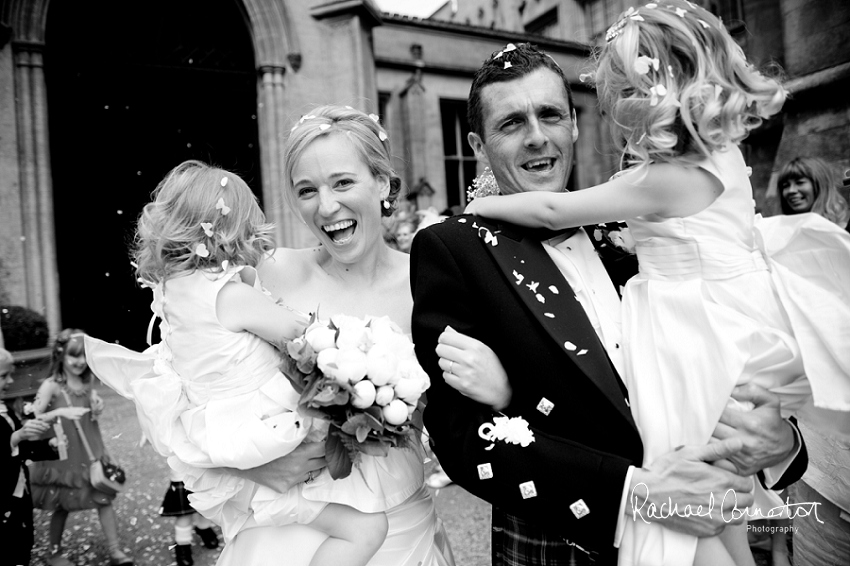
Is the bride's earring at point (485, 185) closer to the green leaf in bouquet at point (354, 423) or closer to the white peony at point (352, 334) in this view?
the white peony at point (352, 334)

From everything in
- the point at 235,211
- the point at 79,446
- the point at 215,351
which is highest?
the point at 235,211

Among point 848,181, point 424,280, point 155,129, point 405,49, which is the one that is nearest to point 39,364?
point 155,129

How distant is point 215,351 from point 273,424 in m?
0.38

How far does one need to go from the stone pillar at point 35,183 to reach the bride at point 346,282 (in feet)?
23.0

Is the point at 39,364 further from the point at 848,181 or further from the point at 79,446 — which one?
the point at 848,181

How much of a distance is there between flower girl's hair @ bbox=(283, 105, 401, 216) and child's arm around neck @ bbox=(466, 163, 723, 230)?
3.20 ft

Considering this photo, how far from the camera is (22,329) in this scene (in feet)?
23.6

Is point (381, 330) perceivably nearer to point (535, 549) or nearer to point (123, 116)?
point (535, 549)

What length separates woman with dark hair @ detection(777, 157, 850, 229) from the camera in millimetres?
4578

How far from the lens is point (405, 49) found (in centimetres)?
1330

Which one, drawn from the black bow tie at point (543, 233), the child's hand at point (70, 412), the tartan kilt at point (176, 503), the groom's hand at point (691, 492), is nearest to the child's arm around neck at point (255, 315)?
the black bow tie at point (543, 233)

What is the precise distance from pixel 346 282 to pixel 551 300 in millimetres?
1113

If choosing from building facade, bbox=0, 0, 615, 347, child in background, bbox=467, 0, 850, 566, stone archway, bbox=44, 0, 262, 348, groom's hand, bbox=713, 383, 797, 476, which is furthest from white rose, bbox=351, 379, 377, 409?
stone archway, bbox=44, 0, 262, 348

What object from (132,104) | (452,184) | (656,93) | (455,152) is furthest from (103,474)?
(455,152)
